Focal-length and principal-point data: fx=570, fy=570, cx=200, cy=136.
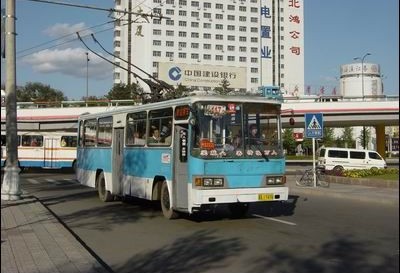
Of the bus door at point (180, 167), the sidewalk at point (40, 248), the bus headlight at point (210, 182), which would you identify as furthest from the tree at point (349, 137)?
the sidewalk at point (40, 248)

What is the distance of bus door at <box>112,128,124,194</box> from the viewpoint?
1645 cm

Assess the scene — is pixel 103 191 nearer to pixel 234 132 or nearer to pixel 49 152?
pixel 234 132

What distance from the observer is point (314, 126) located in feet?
77.6

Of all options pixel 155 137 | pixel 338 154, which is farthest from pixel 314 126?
pixel 338 154

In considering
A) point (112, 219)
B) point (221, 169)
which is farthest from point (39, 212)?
point (221, 169)

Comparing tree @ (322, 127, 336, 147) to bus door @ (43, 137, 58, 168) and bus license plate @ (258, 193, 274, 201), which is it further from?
bus license plate @ (258, 193, 274, 201)

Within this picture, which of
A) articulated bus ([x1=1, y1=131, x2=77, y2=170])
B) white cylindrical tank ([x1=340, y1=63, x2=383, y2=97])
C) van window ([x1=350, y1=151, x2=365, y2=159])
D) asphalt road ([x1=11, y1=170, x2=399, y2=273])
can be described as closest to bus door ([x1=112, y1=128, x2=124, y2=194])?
asphalt road ([x1=11, y1=170, x2=399, y2=273])

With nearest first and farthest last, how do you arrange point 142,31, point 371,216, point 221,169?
point 221,169 < point 371,216 < point 142,31

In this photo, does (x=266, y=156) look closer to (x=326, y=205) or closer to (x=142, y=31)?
(x=326, y=205)

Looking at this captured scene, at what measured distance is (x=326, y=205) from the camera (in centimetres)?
1689

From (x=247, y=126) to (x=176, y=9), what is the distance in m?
5.24

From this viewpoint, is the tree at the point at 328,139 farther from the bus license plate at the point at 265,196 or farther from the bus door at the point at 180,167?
the bus door at the point at 180,167

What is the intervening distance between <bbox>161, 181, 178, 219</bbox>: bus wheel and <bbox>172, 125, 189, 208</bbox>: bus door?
535 millimetres

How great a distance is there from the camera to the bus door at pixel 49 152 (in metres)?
39.9
